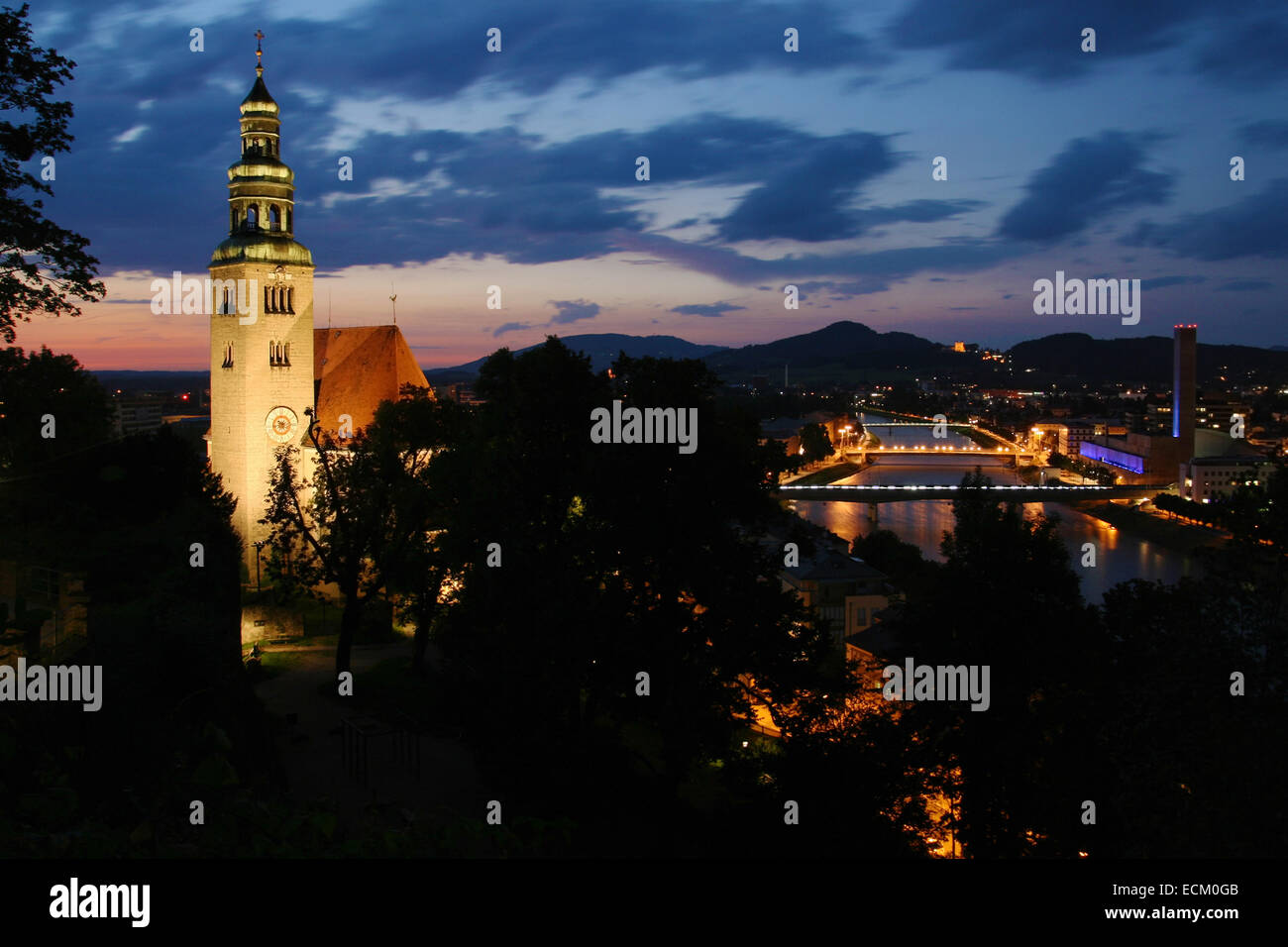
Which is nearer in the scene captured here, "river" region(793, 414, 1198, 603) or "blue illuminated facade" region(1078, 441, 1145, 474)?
"river" region(793, 414, 1198, 603)

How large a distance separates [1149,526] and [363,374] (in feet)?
150

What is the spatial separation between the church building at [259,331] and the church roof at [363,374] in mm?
155

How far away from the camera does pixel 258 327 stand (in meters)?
29.4

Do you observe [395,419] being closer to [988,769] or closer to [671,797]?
[671,797]

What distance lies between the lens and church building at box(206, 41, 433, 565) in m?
28.6

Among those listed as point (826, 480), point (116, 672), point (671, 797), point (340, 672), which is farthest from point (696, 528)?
point (826, 480)

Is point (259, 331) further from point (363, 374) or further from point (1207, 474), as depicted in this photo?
point (1207, 474)

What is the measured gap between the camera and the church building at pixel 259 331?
28609 mm

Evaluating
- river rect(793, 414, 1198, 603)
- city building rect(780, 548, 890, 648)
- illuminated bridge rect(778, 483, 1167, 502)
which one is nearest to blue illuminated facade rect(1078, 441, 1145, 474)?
river rect(793, 414, 1198, 603)

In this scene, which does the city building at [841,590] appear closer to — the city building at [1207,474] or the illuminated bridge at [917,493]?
the illuminated bridge at [917,493]

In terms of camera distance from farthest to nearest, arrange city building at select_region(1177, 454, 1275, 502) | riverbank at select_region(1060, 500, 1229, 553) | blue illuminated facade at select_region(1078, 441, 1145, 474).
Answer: blue illuminated facade at select_region(1078, 441, 1145, 474)
city building at select_region(1177, 454, 1275, 502)
riverbank at select_region(1060, 500, 1229, 553)

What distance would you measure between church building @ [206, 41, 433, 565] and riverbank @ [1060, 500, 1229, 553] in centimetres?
3852

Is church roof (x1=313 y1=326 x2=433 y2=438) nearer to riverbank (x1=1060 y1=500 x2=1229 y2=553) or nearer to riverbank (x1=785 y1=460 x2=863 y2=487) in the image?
riverbank (x1=1060 y1=500 x2=1229 y2=553)

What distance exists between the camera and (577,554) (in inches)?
469
